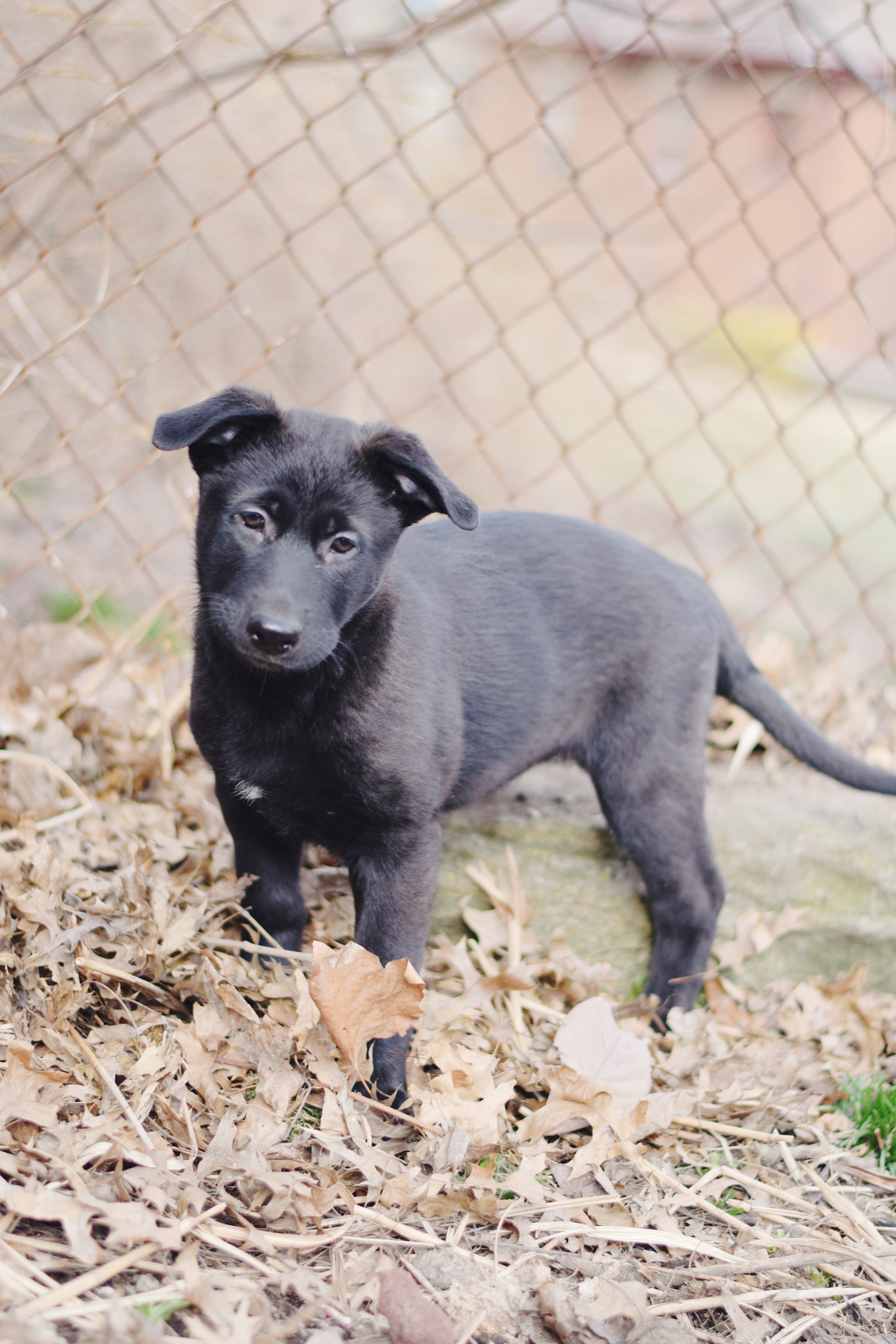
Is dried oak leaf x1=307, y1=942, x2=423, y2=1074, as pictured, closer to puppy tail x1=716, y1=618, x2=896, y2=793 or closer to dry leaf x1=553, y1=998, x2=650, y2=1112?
dry leaf x1=553, y1=998, x2=650, y2=1112

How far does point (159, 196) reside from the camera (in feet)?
19.1

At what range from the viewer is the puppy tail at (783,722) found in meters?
2.90

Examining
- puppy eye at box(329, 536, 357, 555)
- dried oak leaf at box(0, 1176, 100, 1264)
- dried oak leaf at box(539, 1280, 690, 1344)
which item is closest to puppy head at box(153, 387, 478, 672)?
puppy eye at box(329, 536, 357, 555)

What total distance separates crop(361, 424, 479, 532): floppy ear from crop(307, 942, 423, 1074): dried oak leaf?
85 cm

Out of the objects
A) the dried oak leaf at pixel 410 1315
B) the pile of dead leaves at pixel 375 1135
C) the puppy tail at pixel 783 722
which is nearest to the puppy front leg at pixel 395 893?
the pile of dead leaves at pixel 375 1135

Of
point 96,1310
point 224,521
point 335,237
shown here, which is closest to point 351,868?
point 224,521

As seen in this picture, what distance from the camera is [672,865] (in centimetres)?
283

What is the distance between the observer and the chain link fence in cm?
341

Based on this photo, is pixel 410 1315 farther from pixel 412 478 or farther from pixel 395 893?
pixel 412 478

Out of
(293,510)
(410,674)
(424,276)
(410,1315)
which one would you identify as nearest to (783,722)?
(410,674)

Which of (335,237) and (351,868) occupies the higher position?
(335,237)

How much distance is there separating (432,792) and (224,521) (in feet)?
2.34

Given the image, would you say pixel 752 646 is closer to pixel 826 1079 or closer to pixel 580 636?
pixel 580 636

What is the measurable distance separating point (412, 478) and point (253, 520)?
1.11ft
